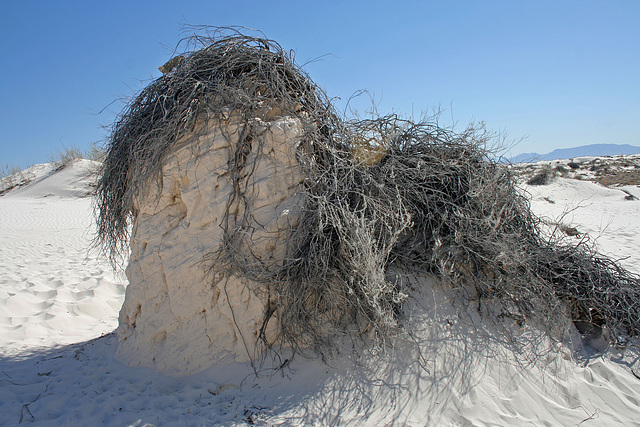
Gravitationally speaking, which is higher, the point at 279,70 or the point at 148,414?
the point at 279,70

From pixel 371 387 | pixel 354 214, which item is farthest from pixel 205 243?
pixel 371 387

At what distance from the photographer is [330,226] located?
10.0 ft

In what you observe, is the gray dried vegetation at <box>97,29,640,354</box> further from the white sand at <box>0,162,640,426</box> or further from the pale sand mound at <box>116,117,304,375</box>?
the white sand at <box>0,162,640,426</box>

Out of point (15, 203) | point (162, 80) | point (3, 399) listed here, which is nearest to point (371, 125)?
point (162, 80)

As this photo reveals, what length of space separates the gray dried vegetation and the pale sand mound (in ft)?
0.32

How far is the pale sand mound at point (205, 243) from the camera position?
3.14 meters

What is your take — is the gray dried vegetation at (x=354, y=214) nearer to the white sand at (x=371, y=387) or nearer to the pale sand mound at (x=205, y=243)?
the pale sand mound at (x=205, y=243)

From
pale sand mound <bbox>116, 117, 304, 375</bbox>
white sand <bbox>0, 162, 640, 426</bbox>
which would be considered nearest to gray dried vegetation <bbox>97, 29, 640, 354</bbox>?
pale sand mound <bbox>116, 117, 304, 375</bbox>

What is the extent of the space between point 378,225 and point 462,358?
1256 mm

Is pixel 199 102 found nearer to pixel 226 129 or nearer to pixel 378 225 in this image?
pixel 226 129

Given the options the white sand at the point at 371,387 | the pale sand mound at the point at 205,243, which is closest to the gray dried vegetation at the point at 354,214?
the pale sand mound at the point at 205,243

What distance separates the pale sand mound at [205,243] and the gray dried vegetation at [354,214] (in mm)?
98

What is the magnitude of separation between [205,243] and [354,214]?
137cm

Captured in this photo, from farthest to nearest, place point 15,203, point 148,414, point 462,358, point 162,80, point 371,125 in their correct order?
point 15,203 → point 371,125 → point 162,80 → point 462,358 → point 148,414
